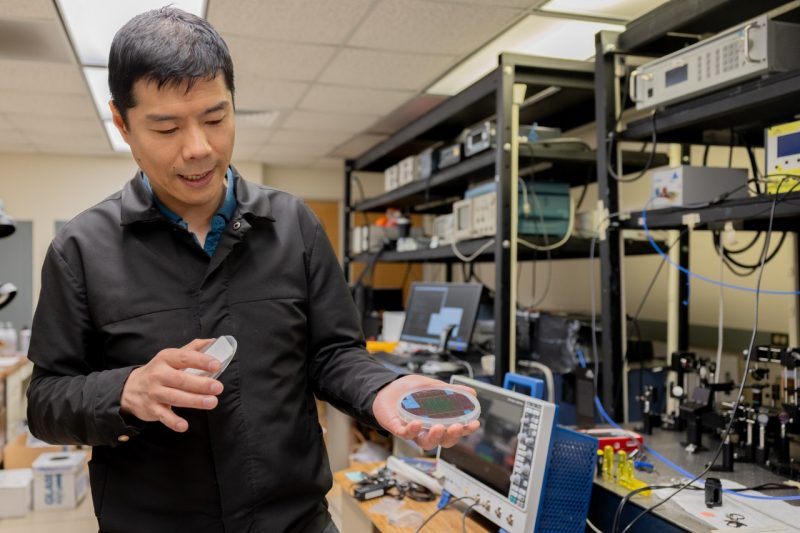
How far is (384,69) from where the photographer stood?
342 cm

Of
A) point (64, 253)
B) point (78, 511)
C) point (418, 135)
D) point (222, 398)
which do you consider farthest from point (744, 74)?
point (78, 511)

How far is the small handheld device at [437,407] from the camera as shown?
2.89 feet

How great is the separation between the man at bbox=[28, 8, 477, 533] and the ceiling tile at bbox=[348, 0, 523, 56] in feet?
5.94

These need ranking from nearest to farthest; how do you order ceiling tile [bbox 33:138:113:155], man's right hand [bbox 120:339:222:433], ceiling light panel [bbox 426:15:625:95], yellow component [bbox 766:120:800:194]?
1. man's right hand [bbox 120:339:222:433]
2. yellow component [bbox 766:120:800:194]
3. ceiling light panel [bbox 426:15:625:95]
4. ceiling tile [bbox 33:138:113:155]

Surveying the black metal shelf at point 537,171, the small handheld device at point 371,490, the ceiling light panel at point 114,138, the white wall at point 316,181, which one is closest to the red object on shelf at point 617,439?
the small handheld device at point 371,490

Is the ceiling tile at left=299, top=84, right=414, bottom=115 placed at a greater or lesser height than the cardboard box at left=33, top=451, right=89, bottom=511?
greater

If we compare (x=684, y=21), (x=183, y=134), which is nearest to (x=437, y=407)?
(x=183, y=134)

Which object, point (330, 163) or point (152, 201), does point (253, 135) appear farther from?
point (152, 201)

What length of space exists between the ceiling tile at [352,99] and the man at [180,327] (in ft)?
9.49

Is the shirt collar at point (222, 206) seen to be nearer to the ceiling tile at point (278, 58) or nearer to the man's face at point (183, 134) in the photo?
the man's face at point (183, 134)

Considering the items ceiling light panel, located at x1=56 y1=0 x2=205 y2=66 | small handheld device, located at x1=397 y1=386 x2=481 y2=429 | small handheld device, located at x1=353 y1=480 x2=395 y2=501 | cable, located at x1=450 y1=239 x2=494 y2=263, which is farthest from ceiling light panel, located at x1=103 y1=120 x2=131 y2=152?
small handheld device, located at x1=397 y1=386 x2=481 y2=429

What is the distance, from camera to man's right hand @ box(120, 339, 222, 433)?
2.54 ft

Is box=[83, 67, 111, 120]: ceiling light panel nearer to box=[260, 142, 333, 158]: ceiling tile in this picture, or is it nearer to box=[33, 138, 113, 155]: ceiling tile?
box=[33, 138, 113, 155]: ceiling tile

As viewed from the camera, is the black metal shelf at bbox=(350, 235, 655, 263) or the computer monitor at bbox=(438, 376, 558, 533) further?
the black metal shelf at bbox=(350, 235, 655, 263)
